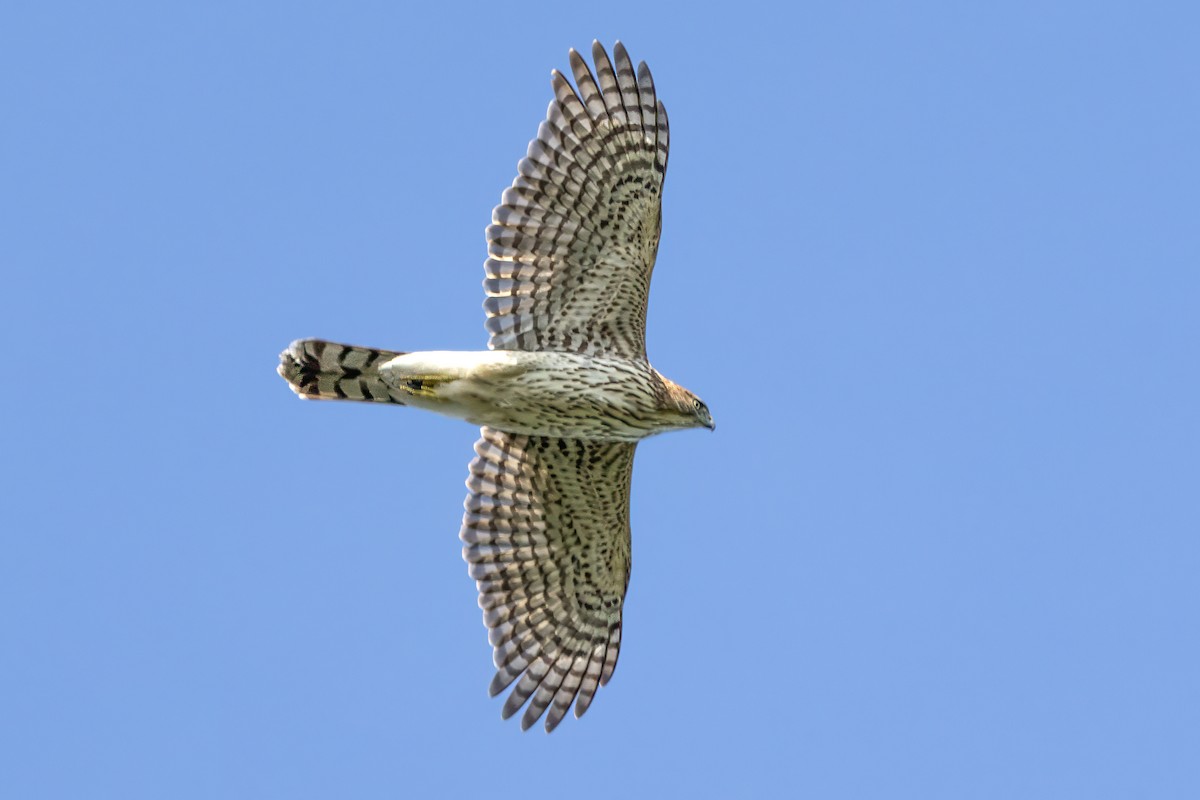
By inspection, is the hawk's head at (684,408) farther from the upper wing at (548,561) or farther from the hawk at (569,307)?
the upper wing at (548,561)

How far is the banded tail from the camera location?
576 inches

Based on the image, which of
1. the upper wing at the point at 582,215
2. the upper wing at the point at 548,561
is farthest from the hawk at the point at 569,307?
the upper wing at the point at 548,561

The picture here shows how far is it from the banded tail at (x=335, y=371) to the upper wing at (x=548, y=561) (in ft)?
4.13

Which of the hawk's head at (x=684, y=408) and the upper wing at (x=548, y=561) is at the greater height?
the hawk's head at (x=684, y=408)

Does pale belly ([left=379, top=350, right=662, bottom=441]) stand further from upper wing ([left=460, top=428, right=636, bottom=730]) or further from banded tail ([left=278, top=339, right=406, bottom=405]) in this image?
upper wing ([left=460, top=428, right=636, bottom=730])

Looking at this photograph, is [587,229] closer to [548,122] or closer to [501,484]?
[548,122]

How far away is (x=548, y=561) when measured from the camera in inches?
629

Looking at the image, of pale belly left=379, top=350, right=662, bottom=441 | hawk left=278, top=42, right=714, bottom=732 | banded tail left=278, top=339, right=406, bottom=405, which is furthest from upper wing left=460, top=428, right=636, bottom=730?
banded tail left=278, top=339, right=406, bottom=405

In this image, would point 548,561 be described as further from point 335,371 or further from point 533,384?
point 335,371

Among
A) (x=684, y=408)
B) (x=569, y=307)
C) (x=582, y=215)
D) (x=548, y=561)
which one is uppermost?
(x=582, y=215)

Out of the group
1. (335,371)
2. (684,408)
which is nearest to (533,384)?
(684,408)

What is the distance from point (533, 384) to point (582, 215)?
136cm

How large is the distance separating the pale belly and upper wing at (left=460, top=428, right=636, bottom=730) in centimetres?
86

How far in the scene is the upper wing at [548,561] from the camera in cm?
1565
